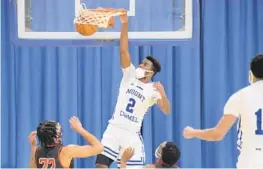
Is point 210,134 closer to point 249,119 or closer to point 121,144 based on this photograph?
point 249,119

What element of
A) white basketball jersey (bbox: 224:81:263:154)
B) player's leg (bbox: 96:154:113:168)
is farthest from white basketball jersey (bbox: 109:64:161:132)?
white basketball jersey (bbox: 224:81:263:154)

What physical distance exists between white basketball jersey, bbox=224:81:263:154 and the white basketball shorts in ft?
4.66

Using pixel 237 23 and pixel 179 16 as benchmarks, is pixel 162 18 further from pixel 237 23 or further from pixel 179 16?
pixel 237 23

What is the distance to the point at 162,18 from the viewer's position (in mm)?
5031

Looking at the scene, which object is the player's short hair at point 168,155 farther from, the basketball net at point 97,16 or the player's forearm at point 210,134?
the basketball net at point 97,16

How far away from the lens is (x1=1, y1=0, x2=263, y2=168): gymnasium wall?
6.68 meters

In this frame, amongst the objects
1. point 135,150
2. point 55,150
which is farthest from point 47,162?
point 135,150

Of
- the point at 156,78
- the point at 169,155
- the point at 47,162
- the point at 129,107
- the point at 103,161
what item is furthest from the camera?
the point at 156,78

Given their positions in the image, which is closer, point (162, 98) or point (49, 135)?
point (49, 135)

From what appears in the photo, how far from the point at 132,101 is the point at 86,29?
29.1 inches

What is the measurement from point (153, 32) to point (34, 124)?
8.04 feet

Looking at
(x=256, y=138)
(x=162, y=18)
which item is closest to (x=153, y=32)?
(x=162, y=18)

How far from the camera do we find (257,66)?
3.50m

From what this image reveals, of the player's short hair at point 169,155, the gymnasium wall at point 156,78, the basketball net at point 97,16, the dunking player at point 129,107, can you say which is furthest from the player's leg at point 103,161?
the gymnasium wall at point 156,78
